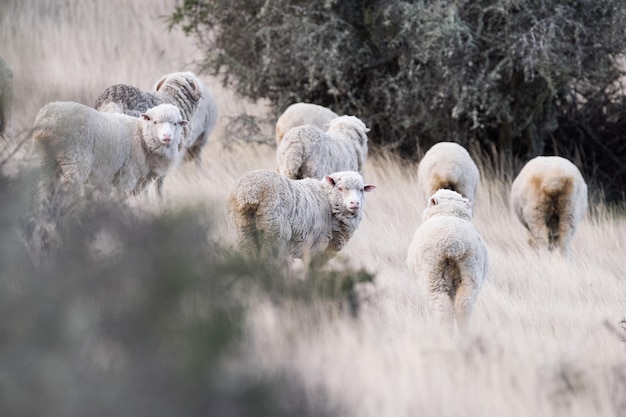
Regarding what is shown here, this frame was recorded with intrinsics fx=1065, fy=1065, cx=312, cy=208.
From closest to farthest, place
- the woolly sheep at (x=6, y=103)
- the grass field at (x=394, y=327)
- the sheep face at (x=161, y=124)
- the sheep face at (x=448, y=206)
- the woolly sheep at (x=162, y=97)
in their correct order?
the grass field at (x=394, y=327)
the woolly sheep at (x=6, y=103)
the sheep face at (x=448, y=206)
the sheep face at (x=161, y=124)
the woolly sheep at (x=162, y=97)

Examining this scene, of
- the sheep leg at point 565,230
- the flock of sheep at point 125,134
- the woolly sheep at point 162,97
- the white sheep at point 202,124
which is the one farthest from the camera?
the white sheep at point 202,124

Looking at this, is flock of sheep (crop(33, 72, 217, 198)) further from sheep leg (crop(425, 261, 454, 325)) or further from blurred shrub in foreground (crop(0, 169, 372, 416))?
blurred shrub in foreground (crop(0, 169, 372, 416))

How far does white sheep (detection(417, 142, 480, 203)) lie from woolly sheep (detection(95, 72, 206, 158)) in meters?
2.34

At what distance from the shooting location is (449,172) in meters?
10.3

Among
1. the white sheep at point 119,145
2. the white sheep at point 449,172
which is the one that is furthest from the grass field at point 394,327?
the white sheep at point 449,172

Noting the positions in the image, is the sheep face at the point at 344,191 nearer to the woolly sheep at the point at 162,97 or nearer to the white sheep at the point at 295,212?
the white sheep at the point at 295,212

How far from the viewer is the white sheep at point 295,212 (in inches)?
265

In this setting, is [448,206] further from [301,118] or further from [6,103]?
[6,103]

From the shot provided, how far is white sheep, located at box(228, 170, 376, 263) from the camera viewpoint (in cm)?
672

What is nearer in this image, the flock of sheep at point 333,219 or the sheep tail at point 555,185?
the flock of sheep at point 333,219

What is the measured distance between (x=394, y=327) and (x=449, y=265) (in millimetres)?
722

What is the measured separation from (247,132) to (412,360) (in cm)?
1100

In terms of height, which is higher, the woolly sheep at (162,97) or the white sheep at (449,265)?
the woolly sheep at (162,97)

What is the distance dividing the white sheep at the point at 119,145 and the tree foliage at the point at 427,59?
613cm
